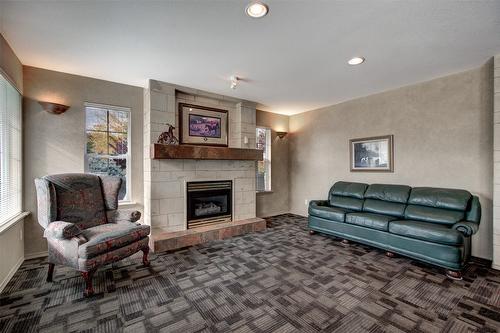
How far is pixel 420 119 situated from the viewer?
3.65m

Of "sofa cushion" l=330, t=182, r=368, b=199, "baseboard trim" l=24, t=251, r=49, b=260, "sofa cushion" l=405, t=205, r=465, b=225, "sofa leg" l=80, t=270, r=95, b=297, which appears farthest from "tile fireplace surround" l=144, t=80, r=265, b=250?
"sofa cushion" l=405, t=205, r=465, b=225

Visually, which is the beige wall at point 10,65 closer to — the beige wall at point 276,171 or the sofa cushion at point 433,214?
the beige wall at point 276,171

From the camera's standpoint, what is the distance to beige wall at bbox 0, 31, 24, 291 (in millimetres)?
2342

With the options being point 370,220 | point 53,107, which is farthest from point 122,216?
point 370,220

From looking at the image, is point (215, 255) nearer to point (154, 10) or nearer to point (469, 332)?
point (469, 332)

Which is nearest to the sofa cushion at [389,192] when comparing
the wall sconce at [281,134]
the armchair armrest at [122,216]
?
the wall sconce at [281,134]

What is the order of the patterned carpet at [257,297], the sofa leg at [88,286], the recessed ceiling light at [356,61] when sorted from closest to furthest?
the patterned carpet at [257,297]
the sofa leg at [88,286]
the recessed ceiling light at [356,61]

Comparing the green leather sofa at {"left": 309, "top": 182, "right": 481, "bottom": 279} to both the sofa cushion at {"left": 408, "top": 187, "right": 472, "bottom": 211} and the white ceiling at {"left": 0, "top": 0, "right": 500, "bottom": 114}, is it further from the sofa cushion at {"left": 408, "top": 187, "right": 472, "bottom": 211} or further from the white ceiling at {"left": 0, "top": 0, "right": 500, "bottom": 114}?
the white ceiling at {"left": 0, "top": 0, "right": 500, "bottom": 114}

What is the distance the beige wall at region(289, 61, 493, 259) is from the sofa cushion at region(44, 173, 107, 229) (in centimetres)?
440

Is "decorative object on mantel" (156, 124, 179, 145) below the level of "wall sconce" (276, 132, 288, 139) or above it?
below

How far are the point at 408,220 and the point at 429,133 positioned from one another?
150 centimetres

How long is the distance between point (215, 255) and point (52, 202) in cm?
213

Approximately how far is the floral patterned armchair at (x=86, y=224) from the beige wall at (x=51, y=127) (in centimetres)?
66

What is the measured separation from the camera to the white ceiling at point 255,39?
1946 millimetres
